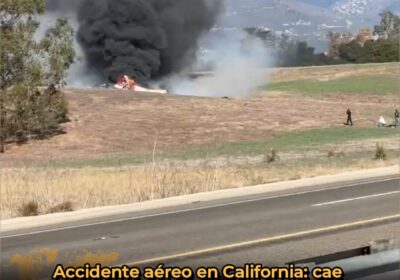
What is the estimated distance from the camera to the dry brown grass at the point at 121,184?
15.9m

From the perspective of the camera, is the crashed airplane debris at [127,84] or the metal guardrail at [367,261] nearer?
the metal guardrail at [367,261]

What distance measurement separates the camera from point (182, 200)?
51.3 feet

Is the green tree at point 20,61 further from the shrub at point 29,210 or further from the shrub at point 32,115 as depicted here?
the shrub at point 29,210

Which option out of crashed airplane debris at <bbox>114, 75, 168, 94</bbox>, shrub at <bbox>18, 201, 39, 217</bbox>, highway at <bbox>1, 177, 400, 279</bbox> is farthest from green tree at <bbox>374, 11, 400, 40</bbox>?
shrub at <bbox>18, 201, 39, 217</bbox>

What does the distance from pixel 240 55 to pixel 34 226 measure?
78296 mm

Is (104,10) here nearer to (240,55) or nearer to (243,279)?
(240,55)

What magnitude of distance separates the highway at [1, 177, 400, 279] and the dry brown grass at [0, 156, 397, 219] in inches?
89.1

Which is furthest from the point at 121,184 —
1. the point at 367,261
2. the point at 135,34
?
the point at 135,34

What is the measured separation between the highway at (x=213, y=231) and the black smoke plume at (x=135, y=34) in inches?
1880

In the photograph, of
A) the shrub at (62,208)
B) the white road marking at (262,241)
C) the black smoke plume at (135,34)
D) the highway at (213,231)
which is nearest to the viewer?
the white road marking at (262,241)

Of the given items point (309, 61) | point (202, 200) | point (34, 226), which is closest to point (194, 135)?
point (202, 200)

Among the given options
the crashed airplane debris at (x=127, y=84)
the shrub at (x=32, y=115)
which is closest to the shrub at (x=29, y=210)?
the shrub at (x=32, y=115)

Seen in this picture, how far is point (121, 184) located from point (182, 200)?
257cm

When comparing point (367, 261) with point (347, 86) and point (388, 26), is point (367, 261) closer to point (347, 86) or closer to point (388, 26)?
point (347, 86)
